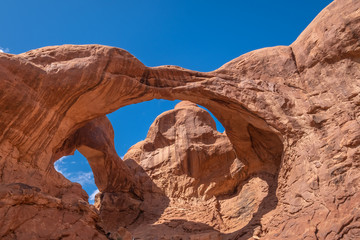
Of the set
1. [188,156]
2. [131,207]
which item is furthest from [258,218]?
[131,207]

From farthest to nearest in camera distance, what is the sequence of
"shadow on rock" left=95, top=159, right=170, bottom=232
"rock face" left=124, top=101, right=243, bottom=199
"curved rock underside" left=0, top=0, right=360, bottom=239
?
"rock face" left=124, top=101, right=243, bottom=199 → "shadow on rock" left=95, top=159, right=170, bottom=232 → "curved rock underside" left=0, top=0, right=360, bottom=239

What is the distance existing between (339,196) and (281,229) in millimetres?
1868

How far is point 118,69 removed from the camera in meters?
10.8

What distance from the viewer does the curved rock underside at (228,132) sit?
817 centimetres

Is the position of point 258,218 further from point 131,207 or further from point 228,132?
point 131,207

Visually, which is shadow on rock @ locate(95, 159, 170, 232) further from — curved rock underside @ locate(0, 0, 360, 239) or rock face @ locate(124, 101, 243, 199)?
rock face @ locate(124, 101, 243, 199)

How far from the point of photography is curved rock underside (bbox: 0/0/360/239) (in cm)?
817

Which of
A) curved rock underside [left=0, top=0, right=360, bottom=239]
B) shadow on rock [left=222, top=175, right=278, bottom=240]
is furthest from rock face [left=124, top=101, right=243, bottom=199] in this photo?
shadow on rock [left=222, top=175, right=278, bottom=240]

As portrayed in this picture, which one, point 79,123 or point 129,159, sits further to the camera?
point 129,159

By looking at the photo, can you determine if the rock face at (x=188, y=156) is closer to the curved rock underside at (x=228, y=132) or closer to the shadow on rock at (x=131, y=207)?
the curved rock underside at (x=228, y=132)

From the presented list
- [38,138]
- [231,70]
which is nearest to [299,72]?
[231,70]

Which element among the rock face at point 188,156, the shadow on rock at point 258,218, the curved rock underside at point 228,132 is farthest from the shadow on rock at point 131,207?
the shadow on rock at point 258,218

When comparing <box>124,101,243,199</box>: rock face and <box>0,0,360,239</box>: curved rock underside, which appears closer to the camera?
<box>0,0,360,239</box>: curved rock underside

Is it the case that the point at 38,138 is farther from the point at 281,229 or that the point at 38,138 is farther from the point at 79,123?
the point at 281,229
